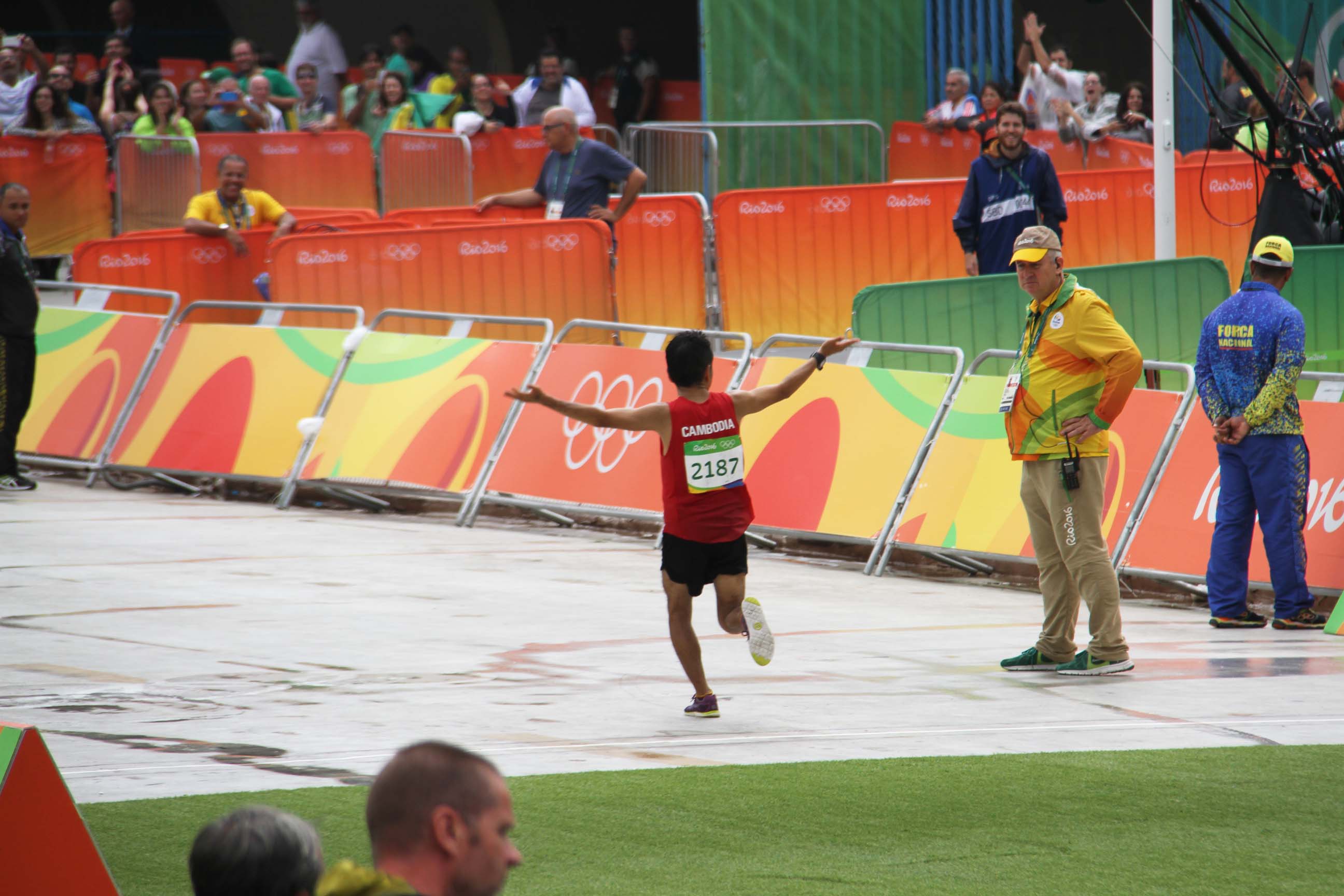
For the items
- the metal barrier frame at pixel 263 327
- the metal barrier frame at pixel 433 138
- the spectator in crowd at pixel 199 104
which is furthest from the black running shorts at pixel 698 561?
the spectator in crowd at pixel 199 104

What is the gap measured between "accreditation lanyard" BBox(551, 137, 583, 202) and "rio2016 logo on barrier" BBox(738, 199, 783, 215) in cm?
169

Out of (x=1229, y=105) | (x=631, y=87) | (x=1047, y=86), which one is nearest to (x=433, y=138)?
(x=1047, y=86)

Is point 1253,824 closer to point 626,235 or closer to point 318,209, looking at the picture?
point 626,235

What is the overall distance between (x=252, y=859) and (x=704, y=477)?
4889 mm

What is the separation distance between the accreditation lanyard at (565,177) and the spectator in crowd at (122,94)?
9.32 metres

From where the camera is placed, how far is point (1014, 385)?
8992mm

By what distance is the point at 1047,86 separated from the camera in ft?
74.3

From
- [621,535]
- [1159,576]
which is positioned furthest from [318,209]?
[1159,576]

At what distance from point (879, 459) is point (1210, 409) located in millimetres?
2602

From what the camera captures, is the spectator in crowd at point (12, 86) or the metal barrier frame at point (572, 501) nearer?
the metal barrier frame at point (572, 501)

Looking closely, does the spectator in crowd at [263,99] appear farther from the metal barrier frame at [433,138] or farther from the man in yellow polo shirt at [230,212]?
the man in yellow polo shirt at [230,212]

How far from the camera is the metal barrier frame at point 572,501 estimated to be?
13062 millimetres

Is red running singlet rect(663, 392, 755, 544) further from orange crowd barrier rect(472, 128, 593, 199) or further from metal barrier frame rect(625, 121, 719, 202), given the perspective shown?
orange crowd barrier rect(472, 128, 593, 199)

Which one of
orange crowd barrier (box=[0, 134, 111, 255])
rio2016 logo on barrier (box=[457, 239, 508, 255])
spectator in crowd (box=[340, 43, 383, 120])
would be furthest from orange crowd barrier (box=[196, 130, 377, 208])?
rio2016 logo on barrier (box=[457, 239, 508, 255])
